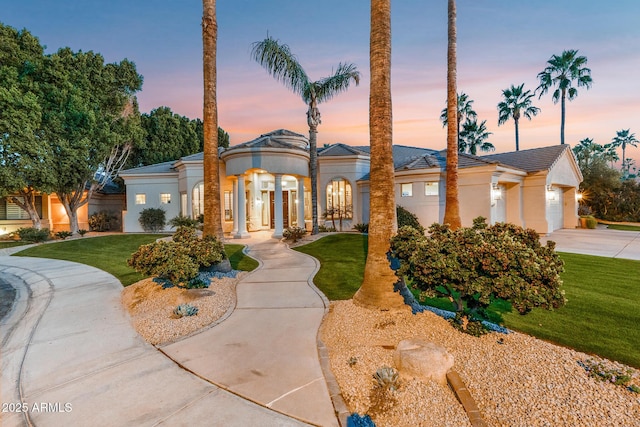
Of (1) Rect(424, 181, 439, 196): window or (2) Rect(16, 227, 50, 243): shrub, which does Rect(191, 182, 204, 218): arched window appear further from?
(1) Rect(424, 181, 439, 196): window

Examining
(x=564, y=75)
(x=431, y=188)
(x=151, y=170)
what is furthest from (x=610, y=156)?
(x=151, y=170)

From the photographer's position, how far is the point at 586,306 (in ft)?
20.5

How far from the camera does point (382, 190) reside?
18.9 feet

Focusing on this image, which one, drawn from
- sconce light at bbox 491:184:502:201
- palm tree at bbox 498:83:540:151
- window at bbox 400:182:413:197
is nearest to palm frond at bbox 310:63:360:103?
window at bbox 400:182:413:197

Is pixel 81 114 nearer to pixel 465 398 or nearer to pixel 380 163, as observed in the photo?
pixel 380 163

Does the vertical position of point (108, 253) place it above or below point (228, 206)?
below

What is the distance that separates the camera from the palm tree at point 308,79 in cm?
1465

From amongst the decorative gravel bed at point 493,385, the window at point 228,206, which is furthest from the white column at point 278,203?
the decorative gravel bed at point 493,385

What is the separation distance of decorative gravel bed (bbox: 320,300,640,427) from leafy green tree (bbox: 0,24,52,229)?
837 inches

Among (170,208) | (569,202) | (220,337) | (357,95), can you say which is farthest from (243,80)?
(569,202)

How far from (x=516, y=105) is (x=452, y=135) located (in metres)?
25.3

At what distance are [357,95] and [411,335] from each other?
1413cm

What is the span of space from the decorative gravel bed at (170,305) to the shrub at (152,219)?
15.2 metres

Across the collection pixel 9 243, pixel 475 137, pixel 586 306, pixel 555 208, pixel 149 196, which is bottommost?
A: pixel 586 306
